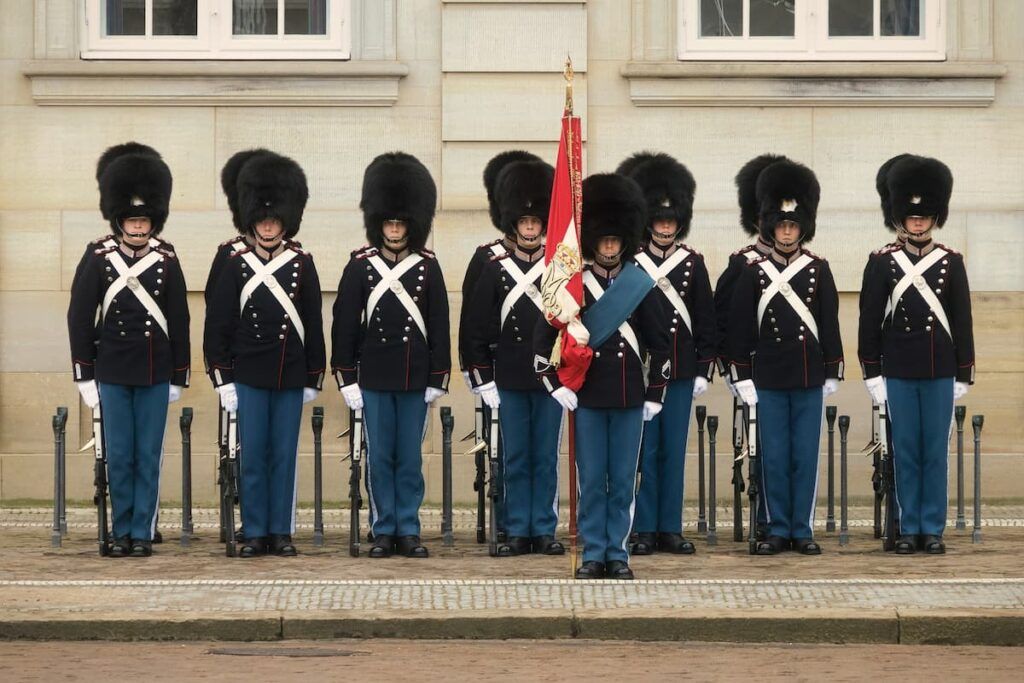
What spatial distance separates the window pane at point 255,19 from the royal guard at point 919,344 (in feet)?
14.6

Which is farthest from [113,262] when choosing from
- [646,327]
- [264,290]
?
[646,327]

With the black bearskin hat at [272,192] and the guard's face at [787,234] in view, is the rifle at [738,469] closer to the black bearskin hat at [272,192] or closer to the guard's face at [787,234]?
the guard's face at [787,234]

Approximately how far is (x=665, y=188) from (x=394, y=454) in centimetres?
194

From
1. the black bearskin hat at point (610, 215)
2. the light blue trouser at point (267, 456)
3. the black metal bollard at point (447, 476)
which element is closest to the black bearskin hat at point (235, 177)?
the light blue trouser at point (267, 456)

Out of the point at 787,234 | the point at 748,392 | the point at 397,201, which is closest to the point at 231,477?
the point at 397,201

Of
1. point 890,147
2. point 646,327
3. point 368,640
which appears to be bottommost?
point 368,640

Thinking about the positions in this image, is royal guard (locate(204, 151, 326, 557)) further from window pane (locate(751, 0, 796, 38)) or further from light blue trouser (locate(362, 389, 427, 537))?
window pane (locate(751, 0, 796, 38))

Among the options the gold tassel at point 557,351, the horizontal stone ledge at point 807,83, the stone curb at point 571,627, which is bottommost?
the stone curb at point 571,627

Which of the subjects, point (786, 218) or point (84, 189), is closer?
point (786, 218)

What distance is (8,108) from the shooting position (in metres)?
13.0

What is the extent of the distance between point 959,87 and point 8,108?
19.0 ft

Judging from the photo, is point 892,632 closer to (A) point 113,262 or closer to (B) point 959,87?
(A) point 113,262

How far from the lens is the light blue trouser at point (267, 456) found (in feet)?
34.3

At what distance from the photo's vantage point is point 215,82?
12977 mm
